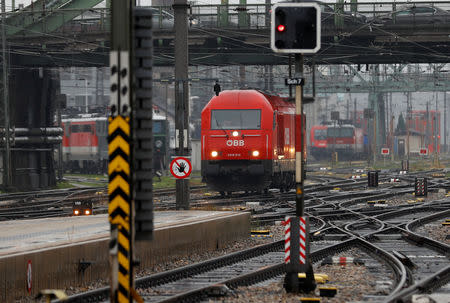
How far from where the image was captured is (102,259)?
12.8m

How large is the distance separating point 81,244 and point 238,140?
60.7 feet

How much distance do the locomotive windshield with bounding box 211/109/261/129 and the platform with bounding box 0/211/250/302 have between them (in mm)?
11503

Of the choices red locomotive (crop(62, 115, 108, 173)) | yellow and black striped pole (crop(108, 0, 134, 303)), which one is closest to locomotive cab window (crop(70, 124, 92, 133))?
red locomotive (crop(62, 115, 108, 173))

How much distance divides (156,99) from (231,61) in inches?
2891

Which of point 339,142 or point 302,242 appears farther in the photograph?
point 339,142

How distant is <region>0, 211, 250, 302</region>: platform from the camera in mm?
10945

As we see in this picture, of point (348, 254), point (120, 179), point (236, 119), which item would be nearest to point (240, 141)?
point (236, 119)

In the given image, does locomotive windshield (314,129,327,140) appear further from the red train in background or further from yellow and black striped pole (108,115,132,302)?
yellow and black striped pole (108,115,132,302)

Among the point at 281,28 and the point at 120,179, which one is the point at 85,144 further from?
the point at 120,179

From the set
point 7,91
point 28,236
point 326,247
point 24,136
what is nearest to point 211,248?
point 326,247

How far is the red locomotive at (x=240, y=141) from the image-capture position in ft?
99.7

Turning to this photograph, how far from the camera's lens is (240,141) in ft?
100

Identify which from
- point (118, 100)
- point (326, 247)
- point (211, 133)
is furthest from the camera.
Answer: point (211, 133)

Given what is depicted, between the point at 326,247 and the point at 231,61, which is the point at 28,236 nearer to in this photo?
the point at 326,247
